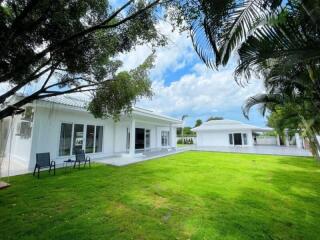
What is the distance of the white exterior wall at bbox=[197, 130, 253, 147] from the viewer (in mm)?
30014

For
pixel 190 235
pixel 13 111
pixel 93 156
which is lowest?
pixel 190 235

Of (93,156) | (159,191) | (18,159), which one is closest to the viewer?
(159,191)

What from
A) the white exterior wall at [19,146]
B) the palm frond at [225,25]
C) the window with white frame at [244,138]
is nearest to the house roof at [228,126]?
the window with white frame at [244,138]

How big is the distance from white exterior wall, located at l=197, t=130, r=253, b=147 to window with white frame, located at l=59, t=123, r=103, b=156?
22780mm

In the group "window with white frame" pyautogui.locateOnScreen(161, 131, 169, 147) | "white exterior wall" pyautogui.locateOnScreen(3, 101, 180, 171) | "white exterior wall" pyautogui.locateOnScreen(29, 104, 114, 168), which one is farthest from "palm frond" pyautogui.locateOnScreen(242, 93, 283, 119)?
"window with white frame" pyautogui.locateOnScreen(161, 131, 169, 147)

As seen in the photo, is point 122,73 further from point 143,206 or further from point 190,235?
point 190,235

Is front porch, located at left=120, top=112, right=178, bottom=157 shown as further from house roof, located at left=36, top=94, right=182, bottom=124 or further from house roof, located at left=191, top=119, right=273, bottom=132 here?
house roof, located at left=191, top=119, right=273, bottom=132

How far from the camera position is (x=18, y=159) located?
12422 mm

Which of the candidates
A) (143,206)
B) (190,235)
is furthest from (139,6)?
(190,235)

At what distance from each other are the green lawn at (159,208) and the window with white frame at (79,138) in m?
3.81

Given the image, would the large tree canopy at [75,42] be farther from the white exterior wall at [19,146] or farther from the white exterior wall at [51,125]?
the white exterior wall at [19,146]

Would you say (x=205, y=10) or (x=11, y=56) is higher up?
(x=11, y=56)

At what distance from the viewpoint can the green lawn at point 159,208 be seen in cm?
403

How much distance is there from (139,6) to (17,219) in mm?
7268
